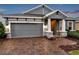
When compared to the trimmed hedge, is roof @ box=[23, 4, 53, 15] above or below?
above

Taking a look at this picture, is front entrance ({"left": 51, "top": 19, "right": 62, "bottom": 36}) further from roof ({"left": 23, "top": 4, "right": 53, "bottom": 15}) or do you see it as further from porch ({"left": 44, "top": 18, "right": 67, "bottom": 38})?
roof ({"left": 23, "top": 4, "right": 53, "bottom": 15})

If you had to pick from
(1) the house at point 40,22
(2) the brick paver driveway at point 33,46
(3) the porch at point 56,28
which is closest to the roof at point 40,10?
(1) the house at point 40,22

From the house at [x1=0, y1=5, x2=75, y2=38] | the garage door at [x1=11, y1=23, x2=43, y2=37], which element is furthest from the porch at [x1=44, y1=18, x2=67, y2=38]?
the garage door at [x1=11, y1=23, x2=43, y2=37]

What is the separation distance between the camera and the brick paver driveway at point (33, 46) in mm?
4672

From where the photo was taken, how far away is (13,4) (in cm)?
470

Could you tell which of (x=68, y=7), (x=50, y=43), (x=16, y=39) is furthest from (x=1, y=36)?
(x=68, y=7)

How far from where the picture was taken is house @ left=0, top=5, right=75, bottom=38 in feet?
15.4

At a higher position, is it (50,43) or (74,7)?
(74,7)

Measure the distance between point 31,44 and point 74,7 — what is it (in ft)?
3.42

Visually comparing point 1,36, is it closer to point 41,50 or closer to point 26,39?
point 26,39

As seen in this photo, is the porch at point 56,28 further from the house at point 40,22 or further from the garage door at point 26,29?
the garage door at point 26,29

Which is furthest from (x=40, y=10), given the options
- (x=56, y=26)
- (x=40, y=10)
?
(x=56, y=26)

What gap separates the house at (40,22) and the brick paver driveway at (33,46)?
0.09 m
